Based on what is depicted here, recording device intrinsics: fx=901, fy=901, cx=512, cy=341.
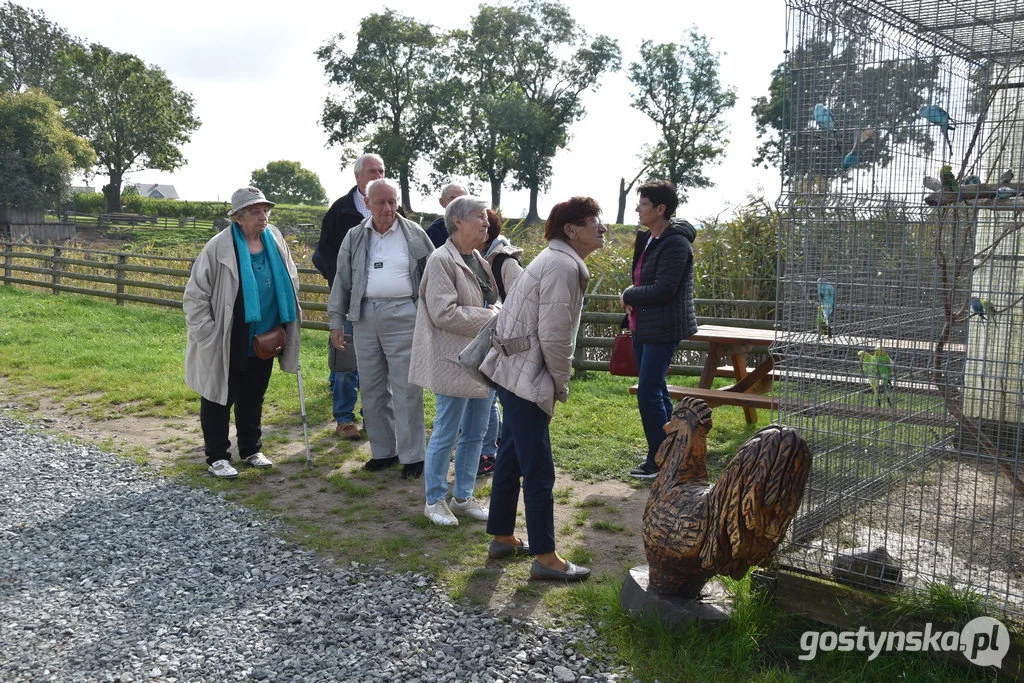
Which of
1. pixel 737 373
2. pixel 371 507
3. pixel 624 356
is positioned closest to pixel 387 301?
pixel 371 507

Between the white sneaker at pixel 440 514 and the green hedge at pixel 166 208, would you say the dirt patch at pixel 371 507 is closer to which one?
the white sneaker at pixel 440 514

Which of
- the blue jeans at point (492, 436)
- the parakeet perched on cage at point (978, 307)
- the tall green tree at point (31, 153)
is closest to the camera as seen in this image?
the parakeet perched on cage at point (978, 307)

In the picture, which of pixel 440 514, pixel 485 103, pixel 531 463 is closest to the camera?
pixel 531 463

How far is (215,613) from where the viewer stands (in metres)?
4.01

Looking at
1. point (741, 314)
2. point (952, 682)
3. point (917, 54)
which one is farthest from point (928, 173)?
point (741, 314)

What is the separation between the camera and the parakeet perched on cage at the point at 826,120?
11.7ft

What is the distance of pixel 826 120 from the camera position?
358 centimetres

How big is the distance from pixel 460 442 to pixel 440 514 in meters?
0.42

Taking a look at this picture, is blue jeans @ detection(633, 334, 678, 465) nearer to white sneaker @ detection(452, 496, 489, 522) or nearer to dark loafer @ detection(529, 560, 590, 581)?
white sneaker @ detection(452, 496, 489, 522)

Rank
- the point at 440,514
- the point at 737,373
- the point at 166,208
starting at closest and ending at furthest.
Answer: the point at 440,514 < the point at 737,373 < the point at 166,208

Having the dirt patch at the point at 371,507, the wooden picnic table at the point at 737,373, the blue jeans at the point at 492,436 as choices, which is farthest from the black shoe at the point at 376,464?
A: the wooden picnic table at the point at 737,373

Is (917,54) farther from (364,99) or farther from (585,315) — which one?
(364,99)

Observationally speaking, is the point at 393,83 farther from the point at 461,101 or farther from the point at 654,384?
the point at 654,384

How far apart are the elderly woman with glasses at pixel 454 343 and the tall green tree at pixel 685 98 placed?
44.7 meters
